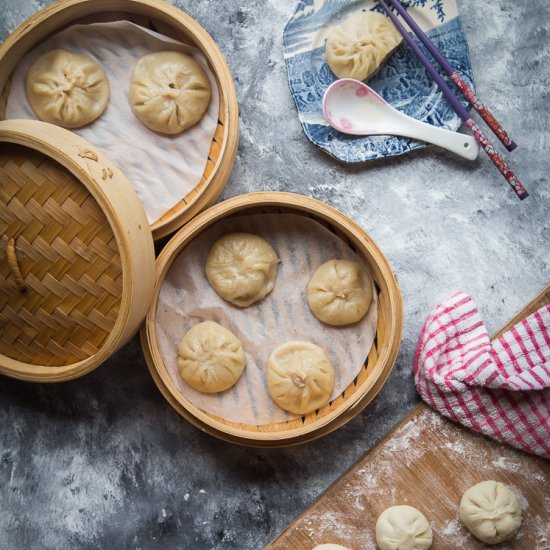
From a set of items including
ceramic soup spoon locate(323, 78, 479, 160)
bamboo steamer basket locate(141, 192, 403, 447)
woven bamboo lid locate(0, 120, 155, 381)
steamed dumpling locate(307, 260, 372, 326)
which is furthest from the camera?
ceramic soup spoon locate(323, 78, 479, 160)

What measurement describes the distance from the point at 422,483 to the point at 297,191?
1094mm

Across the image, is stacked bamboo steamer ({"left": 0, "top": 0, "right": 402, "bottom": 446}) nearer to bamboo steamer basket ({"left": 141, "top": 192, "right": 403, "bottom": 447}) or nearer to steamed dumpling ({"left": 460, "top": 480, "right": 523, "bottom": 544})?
bamboo steamer basket ({"left": 141, "top": 192, "right": 403, "bottom": 447})

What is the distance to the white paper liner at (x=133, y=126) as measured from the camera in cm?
212

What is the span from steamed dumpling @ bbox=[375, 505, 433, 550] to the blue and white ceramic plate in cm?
119

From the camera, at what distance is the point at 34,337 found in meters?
1.93

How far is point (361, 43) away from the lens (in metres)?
2.12

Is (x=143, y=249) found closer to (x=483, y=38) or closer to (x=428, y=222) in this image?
(x=428, y=222)

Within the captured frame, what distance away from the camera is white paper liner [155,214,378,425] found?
2.12m

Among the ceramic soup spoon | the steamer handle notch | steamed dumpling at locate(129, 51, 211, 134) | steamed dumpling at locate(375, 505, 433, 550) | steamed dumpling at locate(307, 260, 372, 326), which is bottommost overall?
steamed dumpling at locate(375, 505, 433, 550)

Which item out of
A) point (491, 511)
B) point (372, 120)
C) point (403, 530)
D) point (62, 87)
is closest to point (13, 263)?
point (62, 87)

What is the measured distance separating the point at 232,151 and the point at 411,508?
1.30 m

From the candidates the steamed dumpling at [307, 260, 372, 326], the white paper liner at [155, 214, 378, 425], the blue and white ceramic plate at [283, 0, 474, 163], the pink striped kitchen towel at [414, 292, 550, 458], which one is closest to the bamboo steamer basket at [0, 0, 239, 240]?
the white paper liner at [155, 214, 378, 425]

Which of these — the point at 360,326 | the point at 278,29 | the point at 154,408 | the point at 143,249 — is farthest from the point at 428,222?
the point at 154,408

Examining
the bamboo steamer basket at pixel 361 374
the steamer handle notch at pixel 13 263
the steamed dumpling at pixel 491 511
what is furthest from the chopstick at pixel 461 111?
the steamer handle notch at pixel 13 263
